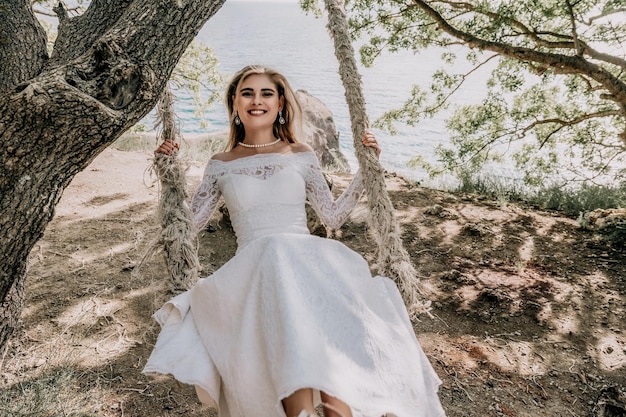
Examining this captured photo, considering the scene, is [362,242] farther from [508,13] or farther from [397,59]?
[397,59]

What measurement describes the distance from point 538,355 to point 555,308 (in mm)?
686

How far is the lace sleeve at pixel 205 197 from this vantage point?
2168 millimetres

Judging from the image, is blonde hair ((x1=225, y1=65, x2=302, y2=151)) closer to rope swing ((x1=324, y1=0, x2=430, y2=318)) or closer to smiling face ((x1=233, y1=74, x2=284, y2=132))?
smiling face ((x1=233, y1=74, x2=284, y2=132))

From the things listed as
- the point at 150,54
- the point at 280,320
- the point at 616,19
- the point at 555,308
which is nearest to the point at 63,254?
the point at 150,54

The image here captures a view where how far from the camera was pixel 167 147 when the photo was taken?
2072mm

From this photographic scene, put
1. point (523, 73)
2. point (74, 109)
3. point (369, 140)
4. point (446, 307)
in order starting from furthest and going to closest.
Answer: point (523, 73) < point (446, 307) < point (369, 140) < point (74, 109)

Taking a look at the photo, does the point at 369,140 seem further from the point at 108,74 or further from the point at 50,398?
the point at 50,398

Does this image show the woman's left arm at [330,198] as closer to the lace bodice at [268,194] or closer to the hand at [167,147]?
the lace bodice at [268,194]

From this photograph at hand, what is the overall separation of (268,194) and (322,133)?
275 inches

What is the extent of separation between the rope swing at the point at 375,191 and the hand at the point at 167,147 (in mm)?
936

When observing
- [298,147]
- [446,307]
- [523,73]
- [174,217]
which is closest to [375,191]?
[298,147]

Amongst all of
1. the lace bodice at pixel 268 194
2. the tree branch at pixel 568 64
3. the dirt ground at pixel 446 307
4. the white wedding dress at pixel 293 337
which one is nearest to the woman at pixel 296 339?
the white wedding dress at pixel 293 337

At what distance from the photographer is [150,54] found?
1.50 meters

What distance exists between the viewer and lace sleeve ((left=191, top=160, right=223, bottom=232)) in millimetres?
2168
